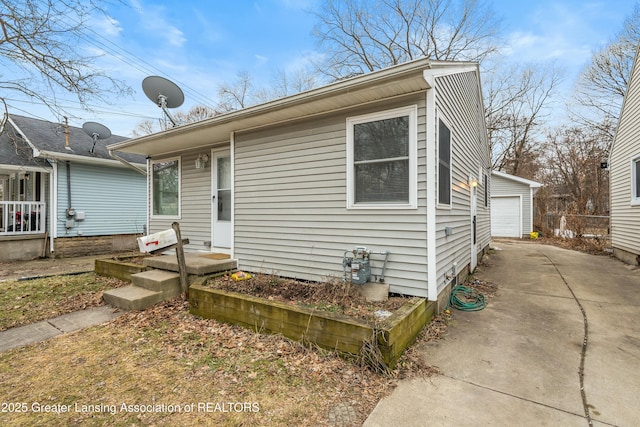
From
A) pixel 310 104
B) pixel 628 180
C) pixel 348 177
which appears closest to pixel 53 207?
pixel 310 104

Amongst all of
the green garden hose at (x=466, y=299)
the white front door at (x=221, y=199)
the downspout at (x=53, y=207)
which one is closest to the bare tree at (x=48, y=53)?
the downspout at (x=53, y=207)

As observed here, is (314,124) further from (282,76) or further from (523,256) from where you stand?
(282,76)

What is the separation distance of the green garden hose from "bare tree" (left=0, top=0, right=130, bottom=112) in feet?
26.0

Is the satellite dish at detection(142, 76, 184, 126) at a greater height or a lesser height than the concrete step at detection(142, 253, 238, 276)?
greater

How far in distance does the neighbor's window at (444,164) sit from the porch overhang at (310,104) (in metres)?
0.76

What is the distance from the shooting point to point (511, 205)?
15.1 m

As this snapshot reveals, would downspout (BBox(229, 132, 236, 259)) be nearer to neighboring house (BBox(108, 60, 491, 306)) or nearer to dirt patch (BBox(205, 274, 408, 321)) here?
neighboring house (BBox(108, 60, 491, 306))

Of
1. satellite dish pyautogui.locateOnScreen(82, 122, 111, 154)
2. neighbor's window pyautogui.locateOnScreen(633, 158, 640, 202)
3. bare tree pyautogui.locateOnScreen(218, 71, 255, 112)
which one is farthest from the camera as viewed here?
bare tree pyautogui.locateOnScreen(218, 71, 255, 112)

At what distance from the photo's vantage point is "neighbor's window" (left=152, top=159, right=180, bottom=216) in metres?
6.87

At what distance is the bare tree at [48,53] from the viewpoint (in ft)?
18.1

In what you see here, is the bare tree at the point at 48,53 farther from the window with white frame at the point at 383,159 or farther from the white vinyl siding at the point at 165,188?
the window with white frame at the point at 383,159

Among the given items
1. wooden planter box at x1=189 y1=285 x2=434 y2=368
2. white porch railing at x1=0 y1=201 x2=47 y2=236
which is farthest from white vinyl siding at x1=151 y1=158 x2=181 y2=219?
white porch railing at x1=0 y1=201 x2=47 y2=236

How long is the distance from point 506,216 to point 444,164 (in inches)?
533

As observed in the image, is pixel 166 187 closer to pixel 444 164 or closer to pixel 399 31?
pixel 444 164
